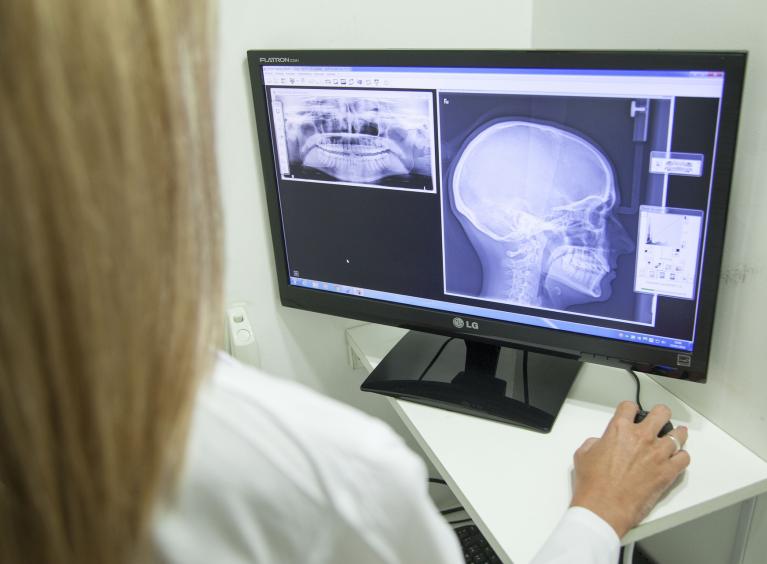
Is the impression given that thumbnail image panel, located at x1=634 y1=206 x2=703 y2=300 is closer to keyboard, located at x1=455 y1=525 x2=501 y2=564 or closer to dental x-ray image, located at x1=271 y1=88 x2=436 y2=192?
dental x-ray image, located at x1=271 y1=88 x2=436 y2=192

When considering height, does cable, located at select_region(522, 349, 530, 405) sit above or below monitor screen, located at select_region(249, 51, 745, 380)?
below

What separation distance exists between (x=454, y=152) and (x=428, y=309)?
0.88 ft

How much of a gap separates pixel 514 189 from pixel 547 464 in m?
0.39

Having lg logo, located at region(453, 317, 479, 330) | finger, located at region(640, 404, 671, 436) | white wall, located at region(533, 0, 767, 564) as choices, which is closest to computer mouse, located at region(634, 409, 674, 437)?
finger, located at region(640, 404, 671, 436)

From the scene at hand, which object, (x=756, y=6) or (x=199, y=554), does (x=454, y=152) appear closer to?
(x=756, y=6)

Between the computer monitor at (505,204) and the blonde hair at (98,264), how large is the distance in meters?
0.59

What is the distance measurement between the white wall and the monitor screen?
8 centimetres

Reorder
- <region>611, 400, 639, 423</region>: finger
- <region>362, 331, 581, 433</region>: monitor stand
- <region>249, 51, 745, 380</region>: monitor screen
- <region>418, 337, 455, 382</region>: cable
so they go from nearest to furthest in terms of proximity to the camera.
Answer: <region>249, 51, 745, 380</region>: monitor screen → <region>611, 400, 639, 423</region>: finger → <region>362, 331, 581, 433</region>: monitor stand → <region>418, 337, 455, 382</region>: cable

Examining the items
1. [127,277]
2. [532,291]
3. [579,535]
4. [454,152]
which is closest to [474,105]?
[454,152]

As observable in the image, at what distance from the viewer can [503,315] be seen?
1.12 metres

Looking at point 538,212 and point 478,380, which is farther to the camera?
point 478,380

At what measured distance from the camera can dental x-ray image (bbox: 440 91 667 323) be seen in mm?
969

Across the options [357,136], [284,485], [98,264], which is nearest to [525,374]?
[357,136]

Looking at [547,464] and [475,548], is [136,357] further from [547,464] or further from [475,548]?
[475,548]
